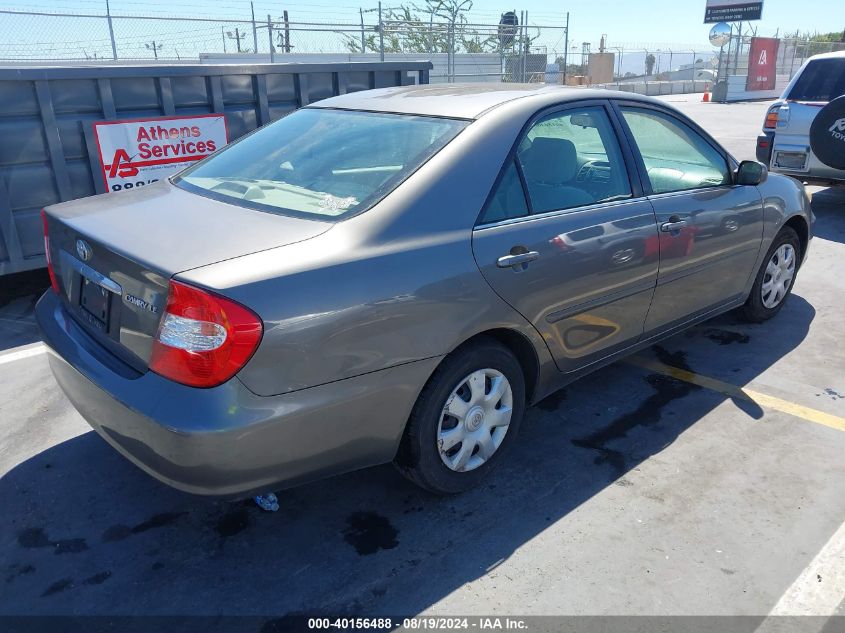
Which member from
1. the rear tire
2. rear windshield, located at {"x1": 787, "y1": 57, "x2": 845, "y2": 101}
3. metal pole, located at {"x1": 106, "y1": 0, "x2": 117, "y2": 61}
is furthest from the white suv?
metal pole, located at {"x1": 106, "y1": 0, "x2": 117, "y2": 61}

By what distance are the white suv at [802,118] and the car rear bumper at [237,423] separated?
282 inches

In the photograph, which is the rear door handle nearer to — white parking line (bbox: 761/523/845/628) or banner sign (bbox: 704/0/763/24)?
white parking line (bbox: 761/523/845/628)

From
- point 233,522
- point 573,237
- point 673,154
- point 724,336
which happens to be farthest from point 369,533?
point 724,336

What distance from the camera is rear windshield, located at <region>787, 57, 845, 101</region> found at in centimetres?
802

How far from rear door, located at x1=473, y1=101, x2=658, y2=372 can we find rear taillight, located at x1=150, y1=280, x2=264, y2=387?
1004mm

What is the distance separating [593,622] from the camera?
241 centimetres

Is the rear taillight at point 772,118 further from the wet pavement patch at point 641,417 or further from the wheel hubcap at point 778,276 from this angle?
the wet pavement patch at point 641,417

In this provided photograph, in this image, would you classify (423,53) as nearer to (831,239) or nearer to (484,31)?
(484,31)

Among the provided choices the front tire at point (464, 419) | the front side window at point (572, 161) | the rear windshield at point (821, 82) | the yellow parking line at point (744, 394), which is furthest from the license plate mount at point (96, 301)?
the rear windshield at point (821, 82)

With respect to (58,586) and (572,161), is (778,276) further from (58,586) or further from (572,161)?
(58,586)

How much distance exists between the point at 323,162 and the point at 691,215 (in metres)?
2.04

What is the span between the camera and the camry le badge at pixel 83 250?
2689 mm

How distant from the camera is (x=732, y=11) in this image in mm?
38188

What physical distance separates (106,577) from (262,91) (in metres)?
4.84
